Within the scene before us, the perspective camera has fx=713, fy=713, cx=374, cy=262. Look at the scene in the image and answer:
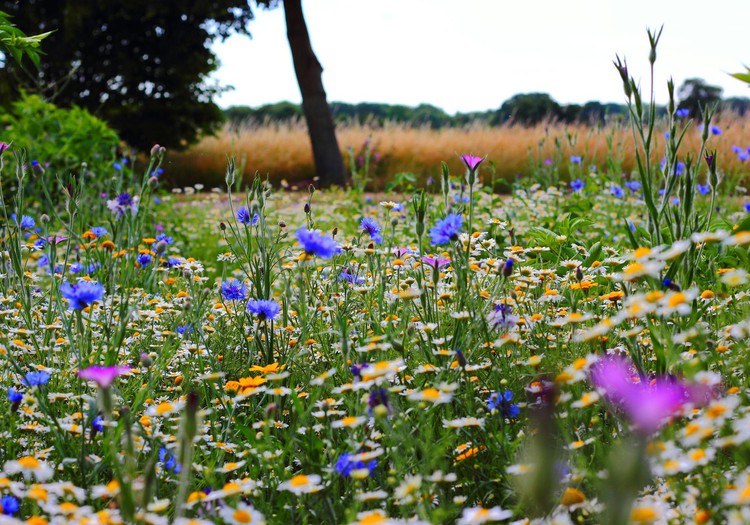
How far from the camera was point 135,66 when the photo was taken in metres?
15.6

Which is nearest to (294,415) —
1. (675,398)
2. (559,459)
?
(559,459)

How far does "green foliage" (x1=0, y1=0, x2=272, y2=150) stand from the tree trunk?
315 cm

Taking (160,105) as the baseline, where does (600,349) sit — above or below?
below

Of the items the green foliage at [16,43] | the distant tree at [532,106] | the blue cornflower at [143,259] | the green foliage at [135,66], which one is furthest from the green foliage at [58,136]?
the distant tree at [532,106]

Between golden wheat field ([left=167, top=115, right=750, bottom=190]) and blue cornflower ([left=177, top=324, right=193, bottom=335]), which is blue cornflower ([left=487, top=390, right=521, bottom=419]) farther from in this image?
golden wheat field ([left=167, top=115, right=750, bottom=190])

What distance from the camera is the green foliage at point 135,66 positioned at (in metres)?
15.4

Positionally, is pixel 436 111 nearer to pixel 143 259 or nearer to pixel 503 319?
pixel 143 259

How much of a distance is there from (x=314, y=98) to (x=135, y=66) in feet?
17.4

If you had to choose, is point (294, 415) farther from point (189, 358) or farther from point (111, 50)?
point (111, 50)

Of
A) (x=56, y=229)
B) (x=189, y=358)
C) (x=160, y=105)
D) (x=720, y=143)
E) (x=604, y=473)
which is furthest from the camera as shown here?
(x=160, y=105)

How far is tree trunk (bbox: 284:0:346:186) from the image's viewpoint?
12562mm

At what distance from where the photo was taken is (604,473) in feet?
4.75

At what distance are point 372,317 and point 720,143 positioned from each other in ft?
30.9

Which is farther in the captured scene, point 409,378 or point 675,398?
point 409,378
